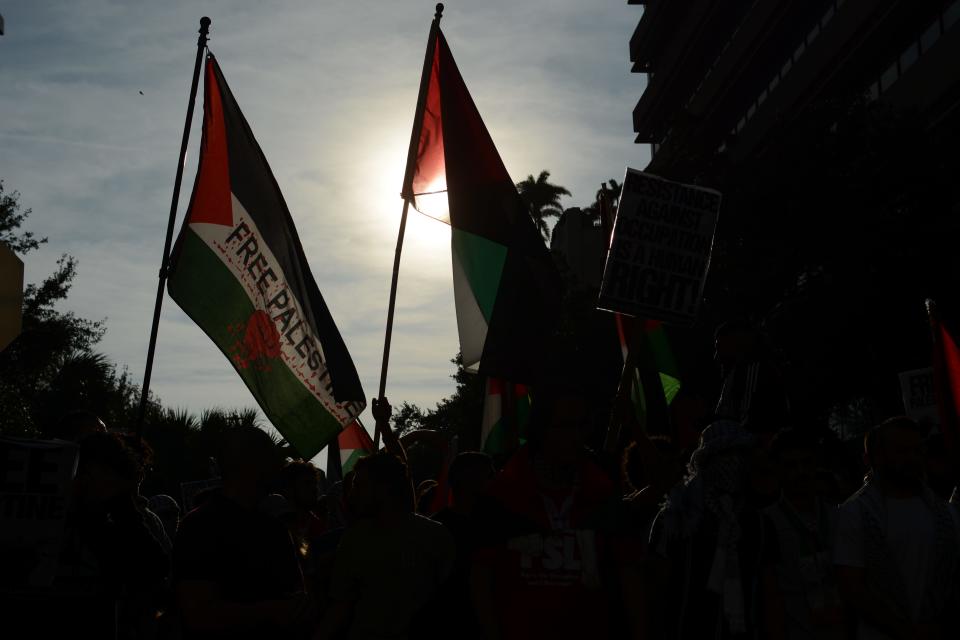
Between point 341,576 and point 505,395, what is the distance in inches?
125

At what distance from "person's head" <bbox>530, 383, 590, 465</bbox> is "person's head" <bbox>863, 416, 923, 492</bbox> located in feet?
4.87

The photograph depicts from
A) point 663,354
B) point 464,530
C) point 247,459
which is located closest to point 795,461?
point 464,530

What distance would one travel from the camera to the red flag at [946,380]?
27.5 ft

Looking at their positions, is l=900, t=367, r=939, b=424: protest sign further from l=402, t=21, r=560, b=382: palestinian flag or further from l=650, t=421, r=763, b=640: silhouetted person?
l=650, t=421, r=763, b=640: silhouetted person

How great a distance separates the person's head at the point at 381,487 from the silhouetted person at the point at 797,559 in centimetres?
149

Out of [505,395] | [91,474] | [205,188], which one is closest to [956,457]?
[505,395]

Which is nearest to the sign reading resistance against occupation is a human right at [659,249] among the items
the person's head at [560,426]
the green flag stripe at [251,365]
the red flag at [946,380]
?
the green flag stripe at [251,365]

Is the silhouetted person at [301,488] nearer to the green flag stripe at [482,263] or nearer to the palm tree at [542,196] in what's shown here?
the green flag stripe at [482,263]

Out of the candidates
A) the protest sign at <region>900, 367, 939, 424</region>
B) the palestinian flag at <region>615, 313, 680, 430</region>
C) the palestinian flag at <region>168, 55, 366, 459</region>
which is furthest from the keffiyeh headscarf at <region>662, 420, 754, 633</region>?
the protest sign at <region>900, 367, 939, 424</region>

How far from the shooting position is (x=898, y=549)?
5223 millimetres

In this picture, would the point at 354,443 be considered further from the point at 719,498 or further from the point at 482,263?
the point at 719,498

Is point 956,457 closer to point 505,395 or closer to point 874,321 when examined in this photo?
point 505,395

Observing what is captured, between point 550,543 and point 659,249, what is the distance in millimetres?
3028

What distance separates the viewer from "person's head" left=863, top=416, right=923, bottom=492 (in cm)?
530
